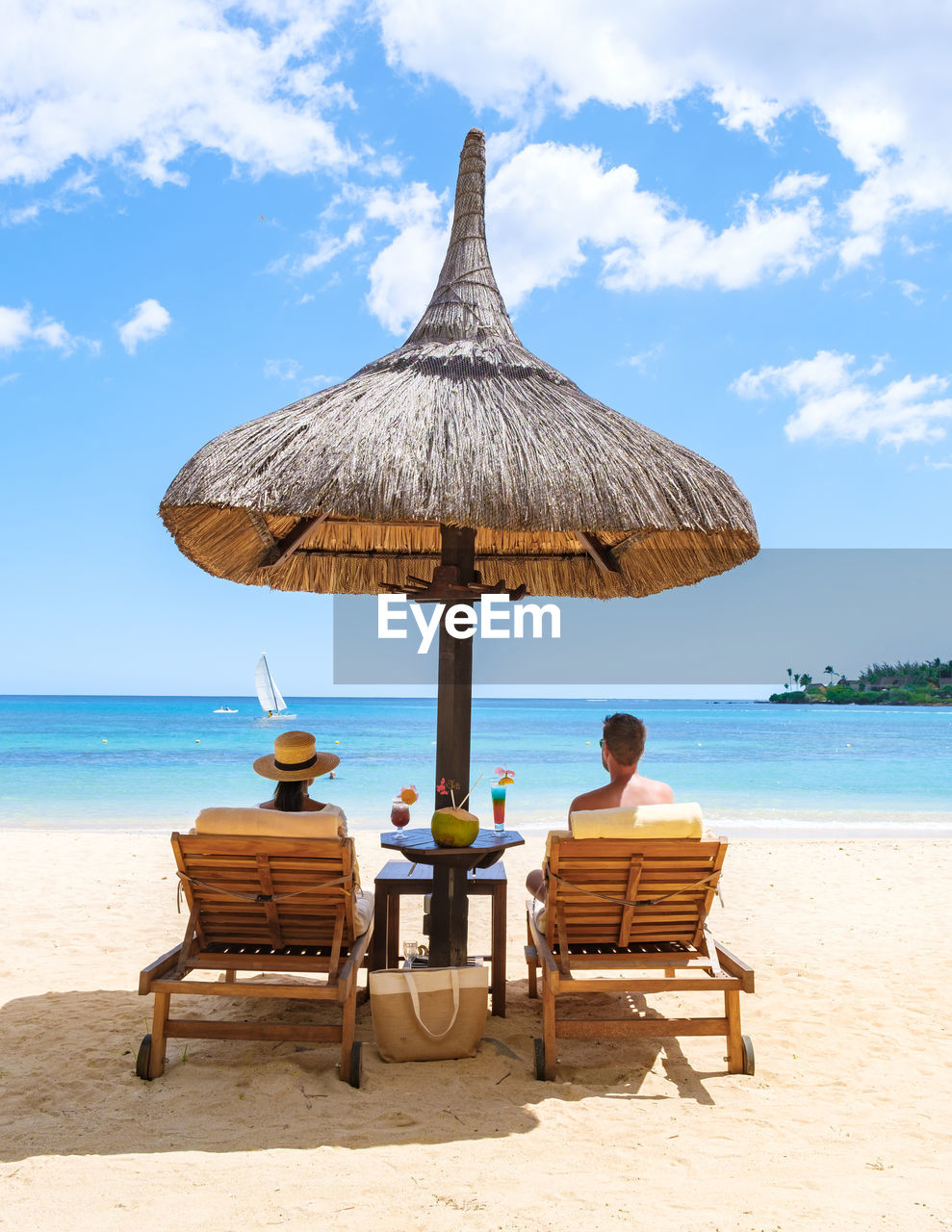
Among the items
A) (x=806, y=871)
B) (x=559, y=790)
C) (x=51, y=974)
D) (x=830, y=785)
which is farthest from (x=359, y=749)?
(x=51, y=974)

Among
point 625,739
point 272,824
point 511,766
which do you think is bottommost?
point 511,766

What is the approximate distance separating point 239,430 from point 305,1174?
2.52 metres

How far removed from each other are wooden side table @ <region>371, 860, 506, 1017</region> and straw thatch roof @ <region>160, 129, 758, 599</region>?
1440 mm

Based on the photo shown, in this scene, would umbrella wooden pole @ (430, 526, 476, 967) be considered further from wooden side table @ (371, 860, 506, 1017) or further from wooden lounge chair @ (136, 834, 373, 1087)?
wooden lounge chair @ (136, 834, 373, 1087)

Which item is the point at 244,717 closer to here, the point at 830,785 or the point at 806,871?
the point at 830,785

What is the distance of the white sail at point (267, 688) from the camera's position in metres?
37.5

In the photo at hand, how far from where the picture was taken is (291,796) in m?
3.18

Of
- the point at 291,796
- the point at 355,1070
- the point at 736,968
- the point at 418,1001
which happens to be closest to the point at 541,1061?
the point at 418,1001

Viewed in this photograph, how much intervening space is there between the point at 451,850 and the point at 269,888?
2.24ft

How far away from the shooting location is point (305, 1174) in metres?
2.10

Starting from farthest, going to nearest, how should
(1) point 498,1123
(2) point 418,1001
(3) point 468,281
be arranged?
(3) point 468,281
(2) point 418,1001
(1) point 498,1123

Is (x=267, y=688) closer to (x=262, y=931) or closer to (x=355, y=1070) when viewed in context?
(x=262, y=931)

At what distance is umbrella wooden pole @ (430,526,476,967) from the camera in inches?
139

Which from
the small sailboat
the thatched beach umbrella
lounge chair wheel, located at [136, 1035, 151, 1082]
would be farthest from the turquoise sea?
lounge chair wheel, located at [136, 1035, 151, 1082]
